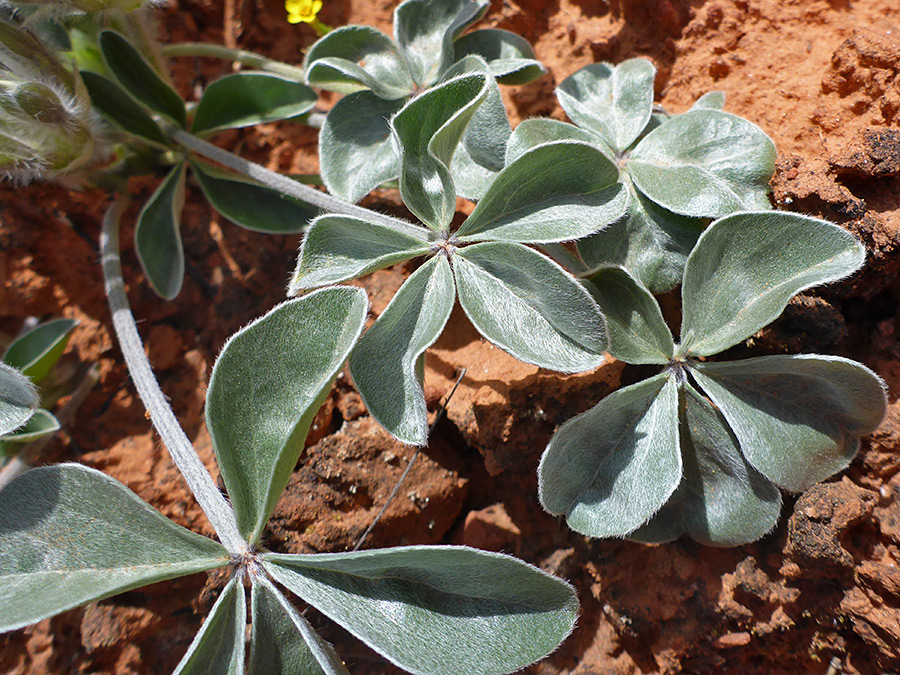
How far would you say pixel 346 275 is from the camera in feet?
5.43

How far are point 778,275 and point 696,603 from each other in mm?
946

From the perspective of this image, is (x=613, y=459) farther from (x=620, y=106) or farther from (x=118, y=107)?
(x=118, y=107)

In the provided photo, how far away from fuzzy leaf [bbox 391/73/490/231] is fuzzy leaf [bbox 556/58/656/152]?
1.80 feet

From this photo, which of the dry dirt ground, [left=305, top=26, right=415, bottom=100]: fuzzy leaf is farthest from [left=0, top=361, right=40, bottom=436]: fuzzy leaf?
[left=305, top=26, right=415, bottom=100]: fuzzy leaf

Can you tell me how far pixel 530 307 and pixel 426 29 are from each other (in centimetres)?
121

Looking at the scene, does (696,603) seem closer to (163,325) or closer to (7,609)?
(7,609)

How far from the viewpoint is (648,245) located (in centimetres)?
189

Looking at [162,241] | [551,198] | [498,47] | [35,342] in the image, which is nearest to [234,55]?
[162,241]

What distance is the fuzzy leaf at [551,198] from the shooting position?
162cm

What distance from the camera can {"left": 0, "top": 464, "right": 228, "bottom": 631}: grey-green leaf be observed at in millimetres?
1527

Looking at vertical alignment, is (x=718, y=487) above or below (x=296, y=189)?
below

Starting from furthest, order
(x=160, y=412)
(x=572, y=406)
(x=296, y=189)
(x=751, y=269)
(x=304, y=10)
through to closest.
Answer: (x=304, y=10)
(x=296, y=189)
(x=572, y=406)
(x=160, y=412)
(x=751, y=269)

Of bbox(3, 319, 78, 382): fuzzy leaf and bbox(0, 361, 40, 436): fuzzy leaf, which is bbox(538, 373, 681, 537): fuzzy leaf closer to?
bbox(0, 361, 40, 436): fuzzy leaf

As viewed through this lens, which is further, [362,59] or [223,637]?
[362,59]
